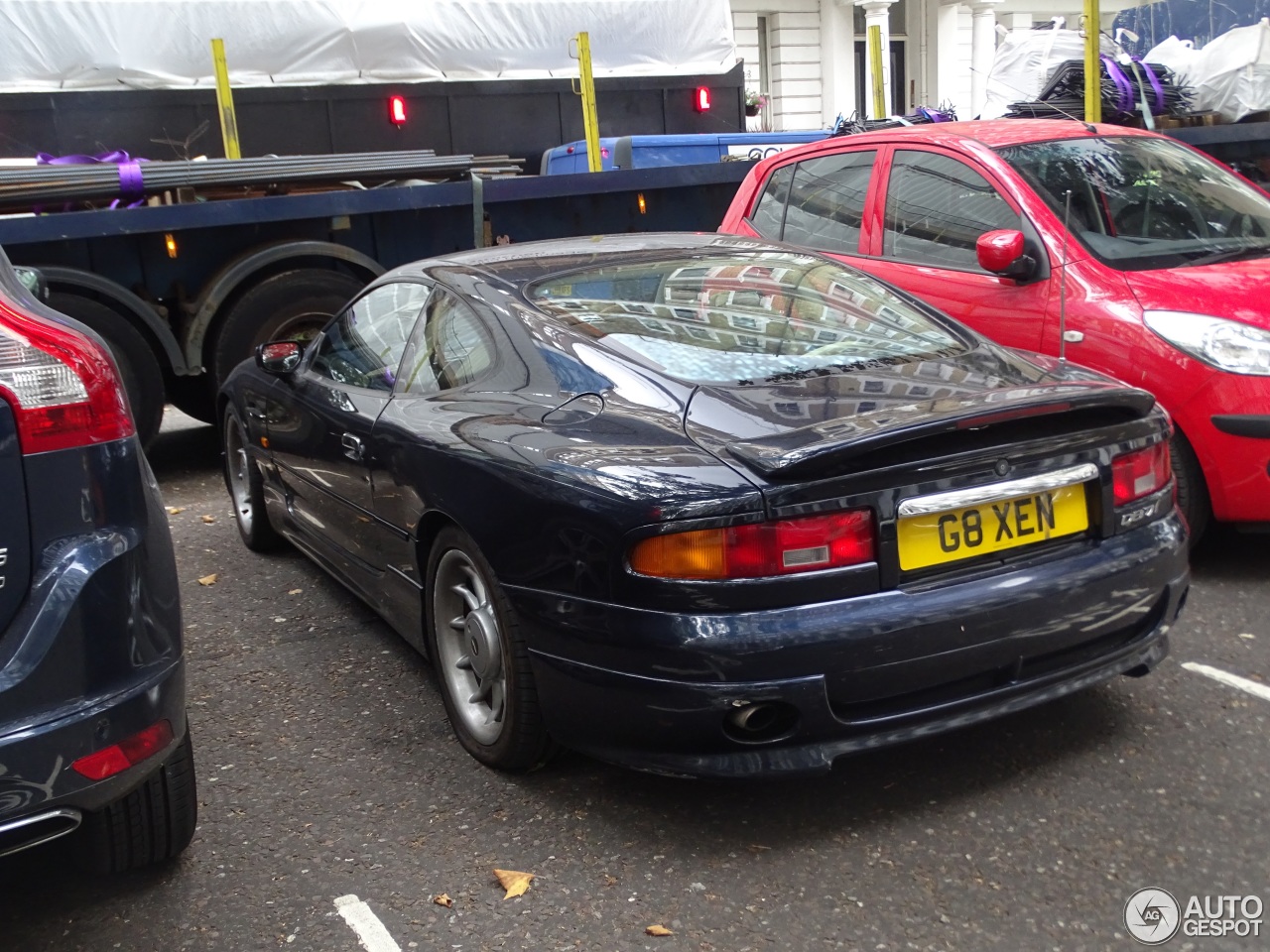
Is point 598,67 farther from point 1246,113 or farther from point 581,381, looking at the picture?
point 581,381

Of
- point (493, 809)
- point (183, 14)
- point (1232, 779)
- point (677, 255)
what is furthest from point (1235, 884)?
point (183, 14)

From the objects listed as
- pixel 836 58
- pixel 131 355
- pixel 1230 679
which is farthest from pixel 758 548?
pixel 836 58

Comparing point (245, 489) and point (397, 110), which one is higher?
point (397, 110)

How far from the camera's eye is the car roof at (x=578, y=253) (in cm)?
399

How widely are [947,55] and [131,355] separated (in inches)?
998

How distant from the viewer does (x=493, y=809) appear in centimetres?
327

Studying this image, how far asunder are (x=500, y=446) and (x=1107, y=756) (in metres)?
1.77

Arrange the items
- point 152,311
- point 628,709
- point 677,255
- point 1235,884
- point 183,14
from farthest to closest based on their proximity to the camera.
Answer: point 183,14 → point 152,311 → point 677,255 → point 628,709 → point 1235,884

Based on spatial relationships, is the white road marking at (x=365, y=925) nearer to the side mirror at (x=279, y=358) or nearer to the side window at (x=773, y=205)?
the side mirror at (x=279, y=358)

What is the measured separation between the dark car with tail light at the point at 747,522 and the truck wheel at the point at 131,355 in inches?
137

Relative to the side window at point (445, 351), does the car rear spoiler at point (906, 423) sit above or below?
below

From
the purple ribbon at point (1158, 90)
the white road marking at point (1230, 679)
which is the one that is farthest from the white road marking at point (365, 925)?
the purple ribbon at point (1158, 90)

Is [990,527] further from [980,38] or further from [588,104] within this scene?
[980,38]

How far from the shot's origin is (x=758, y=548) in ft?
9.12
